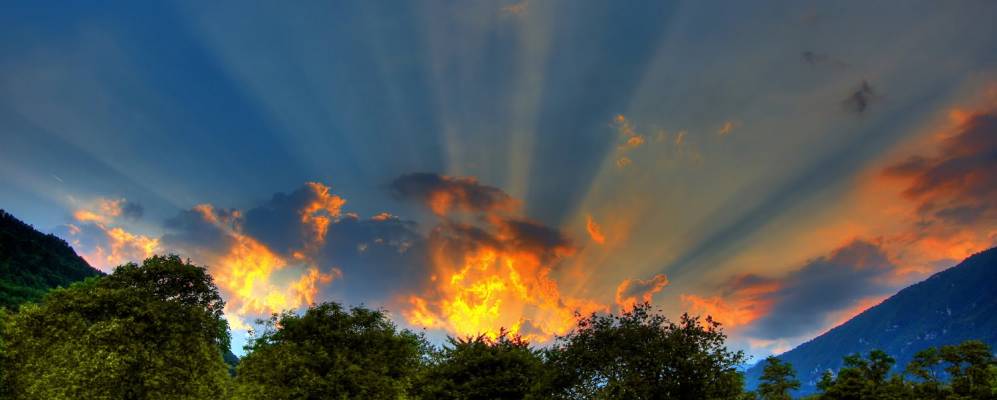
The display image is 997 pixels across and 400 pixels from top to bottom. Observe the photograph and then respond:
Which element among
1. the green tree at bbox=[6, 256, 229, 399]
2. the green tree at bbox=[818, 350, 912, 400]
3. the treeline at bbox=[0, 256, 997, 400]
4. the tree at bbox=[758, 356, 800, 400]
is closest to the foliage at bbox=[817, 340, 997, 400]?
the green tree at bbox=[818, 350, 912, 400]

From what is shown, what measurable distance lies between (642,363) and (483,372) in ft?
59.3

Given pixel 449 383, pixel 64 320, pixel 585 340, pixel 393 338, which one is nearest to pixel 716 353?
pixel 585 340

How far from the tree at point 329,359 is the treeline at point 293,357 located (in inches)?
5.0

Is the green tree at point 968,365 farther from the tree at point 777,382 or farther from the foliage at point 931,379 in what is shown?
the tree at point 777,382

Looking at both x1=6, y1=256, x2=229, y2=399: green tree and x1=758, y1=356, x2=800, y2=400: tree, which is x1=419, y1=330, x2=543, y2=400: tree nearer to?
x1=6, y1=256, x2=229, y2=399: green tree

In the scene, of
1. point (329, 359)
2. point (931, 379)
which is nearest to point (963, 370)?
point (931, 379)

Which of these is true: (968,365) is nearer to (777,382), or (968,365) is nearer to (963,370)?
(963,370)

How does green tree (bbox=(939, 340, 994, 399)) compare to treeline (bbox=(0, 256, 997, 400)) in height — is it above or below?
above

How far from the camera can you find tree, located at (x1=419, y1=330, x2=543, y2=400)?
5731 centimetres

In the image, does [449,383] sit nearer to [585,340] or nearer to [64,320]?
[585,340]

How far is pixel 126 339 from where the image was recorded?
41219 mm

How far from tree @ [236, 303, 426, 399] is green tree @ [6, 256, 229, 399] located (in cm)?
446

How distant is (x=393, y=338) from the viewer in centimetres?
5812

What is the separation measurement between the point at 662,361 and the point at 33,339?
55569mm
